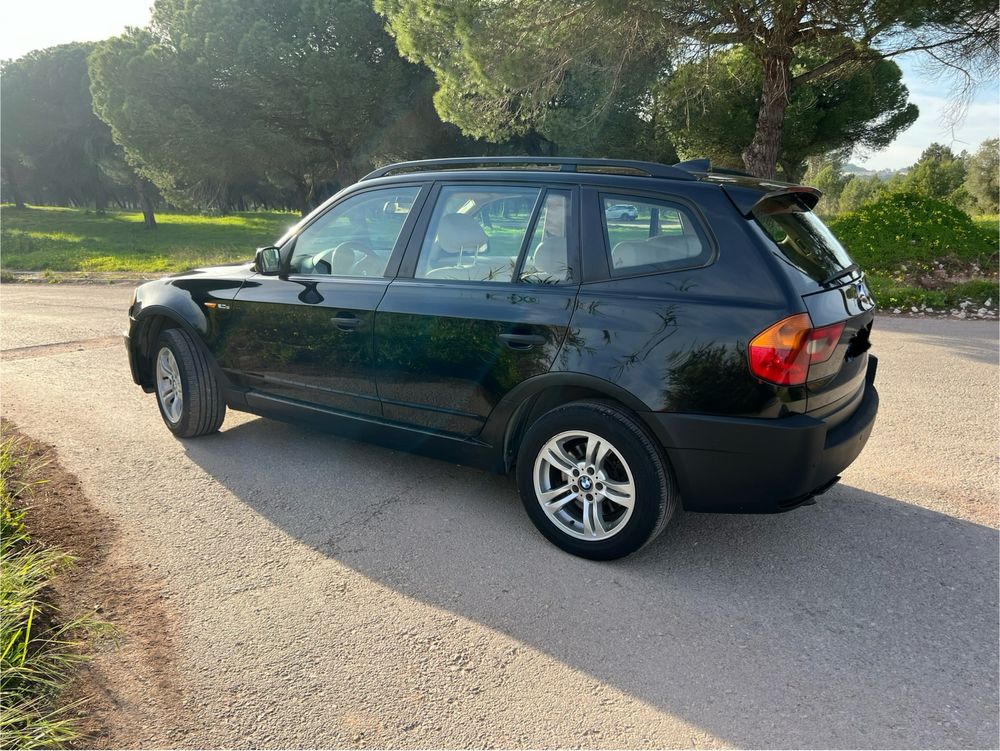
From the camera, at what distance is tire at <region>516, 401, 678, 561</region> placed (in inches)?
119

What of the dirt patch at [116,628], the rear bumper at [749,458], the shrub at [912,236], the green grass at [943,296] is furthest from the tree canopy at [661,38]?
the dirt patch at [116,628]

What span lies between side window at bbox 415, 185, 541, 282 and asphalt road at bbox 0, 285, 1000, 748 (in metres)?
1.28

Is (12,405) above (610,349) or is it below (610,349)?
below

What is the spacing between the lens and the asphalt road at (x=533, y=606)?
2.31m

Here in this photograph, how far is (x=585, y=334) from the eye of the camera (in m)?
3.13

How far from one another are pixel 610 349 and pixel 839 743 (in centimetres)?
163

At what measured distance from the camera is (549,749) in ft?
7.16

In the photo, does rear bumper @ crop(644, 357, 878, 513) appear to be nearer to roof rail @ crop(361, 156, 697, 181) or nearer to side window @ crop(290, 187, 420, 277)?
roof rail @ crop(361, 156, 697, 181)

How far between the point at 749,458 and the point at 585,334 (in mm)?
862

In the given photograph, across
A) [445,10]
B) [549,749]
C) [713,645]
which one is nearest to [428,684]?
[549,749]

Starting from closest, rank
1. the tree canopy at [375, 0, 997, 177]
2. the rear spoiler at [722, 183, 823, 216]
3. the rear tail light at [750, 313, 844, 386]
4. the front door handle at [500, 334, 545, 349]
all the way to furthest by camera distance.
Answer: the rear tail light at [750, 313, 844, 386] → the rear spoiler at [722, 183, 823, 216] → the front door handle at [500, 334, 545, 349] → the tree canopy at [375, 0, 997, 177]

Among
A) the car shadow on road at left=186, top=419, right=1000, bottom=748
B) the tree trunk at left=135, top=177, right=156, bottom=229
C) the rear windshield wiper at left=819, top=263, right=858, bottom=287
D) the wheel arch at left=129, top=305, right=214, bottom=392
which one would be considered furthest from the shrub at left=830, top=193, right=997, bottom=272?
the tree trunk at left=135, top=177, right=156, bottom=229

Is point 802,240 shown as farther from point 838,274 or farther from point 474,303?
point 474,303

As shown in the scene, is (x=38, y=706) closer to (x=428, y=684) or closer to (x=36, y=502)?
(x=428, y=684)
